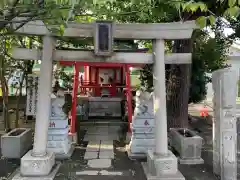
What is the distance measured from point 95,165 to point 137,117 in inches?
64.7

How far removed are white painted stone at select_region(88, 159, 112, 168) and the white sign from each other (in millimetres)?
3508

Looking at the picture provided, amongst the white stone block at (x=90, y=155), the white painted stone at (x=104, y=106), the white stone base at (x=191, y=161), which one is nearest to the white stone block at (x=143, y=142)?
the white stone base at (x=191, y=161)

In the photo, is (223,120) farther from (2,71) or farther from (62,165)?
(2,71)

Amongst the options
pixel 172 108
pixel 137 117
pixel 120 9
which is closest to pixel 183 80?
pixel 172 108

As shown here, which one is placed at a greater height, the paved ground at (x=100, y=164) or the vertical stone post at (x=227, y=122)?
the vertical stone post at (x=227, y=122)

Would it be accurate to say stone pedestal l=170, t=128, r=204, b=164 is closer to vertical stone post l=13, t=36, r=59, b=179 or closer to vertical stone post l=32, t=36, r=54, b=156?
vertical stone post l=13, t=36, r=59, b=179

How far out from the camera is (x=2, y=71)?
9.36 m

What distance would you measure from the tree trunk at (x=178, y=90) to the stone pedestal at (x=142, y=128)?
182 cm

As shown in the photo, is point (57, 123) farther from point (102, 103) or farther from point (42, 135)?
point (102, 103)

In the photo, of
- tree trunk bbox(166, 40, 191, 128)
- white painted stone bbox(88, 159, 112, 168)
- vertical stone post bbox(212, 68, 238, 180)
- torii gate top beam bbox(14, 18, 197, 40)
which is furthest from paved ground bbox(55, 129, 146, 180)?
torii gate top beam bbox(14, 18, 197, 40)

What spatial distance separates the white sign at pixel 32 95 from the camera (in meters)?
9.67

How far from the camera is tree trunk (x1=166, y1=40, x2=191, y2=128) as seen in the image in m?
9.07

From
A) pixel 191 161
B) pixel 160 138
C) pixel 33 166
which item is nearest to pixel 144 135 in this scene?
pixel 191 161

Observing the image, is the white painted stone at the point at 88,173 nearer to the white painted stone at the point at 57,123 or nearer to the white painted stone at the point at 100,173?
the white painted stone at the point at 100,173
